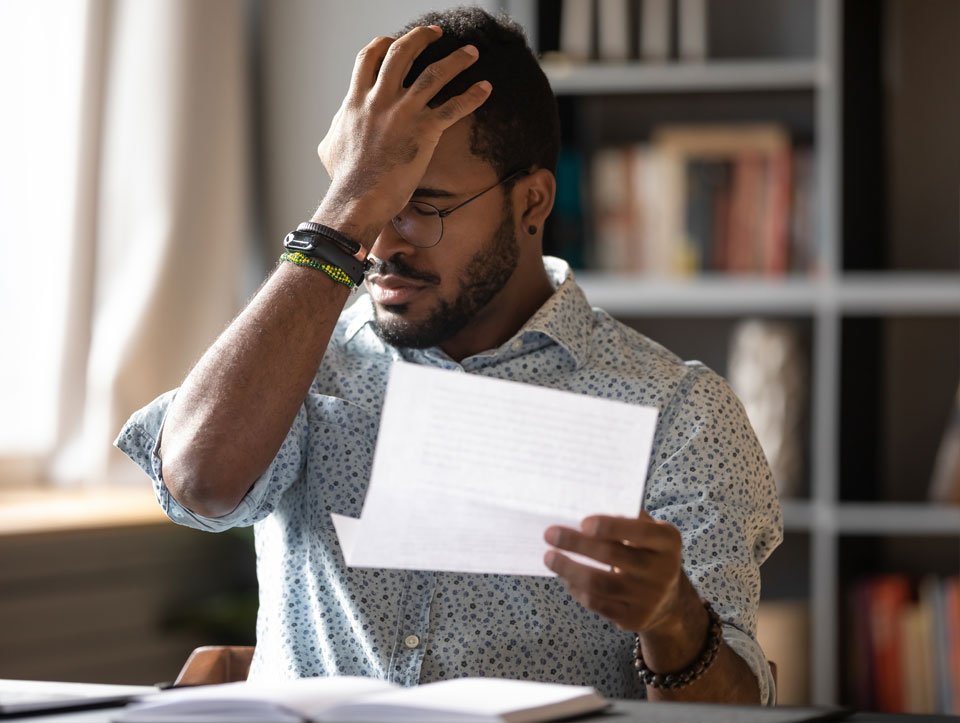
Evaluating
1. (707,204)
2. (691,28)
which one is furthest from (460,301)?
(691,28)

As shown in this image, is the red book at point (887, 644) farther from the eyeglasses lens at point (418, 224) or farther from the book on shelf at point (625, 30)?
the eyeglasses lens at point (418, 224)

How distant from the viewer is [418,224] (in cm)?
137

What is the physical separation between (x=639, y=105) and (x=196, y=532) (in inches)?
52.4

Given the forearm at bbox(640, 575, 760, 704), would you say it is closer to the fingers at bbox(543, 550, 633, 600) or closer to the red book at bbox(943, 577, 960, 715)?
the fingers at bbox(543, 550, 633, 600)

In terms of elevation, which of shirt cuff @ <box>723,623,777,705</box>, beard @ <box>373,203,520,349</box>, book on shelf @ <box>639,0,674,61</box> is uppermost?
book on shelf @ <box>639,0,674,61</box>

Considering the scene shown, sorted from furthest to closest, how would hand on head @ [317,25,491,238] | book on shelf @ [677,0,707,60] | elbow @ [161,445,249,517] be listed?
book on shelf @ [677,0,707,60]
hand on head @ [317,25,491,238]
elbow @ [161,445,249,517]

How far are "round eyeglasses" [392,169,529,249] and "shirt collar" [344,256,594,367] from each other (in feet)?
0.34

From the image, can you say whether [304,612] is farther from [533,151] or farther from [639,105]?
[639,105]

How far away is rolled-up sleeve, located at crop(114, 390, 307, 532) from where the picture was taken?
124cm

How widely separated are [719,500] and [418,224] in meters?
0.44

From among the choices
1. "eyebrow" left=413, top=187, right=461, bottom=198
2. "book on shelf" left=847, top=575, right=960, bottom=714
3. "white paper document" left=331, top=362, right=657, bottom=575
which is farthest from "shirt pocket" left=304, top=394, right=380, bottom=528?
"book on shelf" left=847, top=575, right=960, bottom=714

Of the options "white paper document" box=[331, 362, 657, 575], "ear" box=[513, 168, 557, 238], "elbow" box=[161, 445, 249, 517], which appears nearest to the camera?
"white paper document" box=[331, 362, 657, 575]

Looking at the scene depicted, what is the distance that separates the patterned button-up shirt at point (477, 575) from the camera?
48.4 inches

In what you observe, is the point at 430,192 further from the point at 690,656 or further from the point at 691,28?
the point at 691,28
